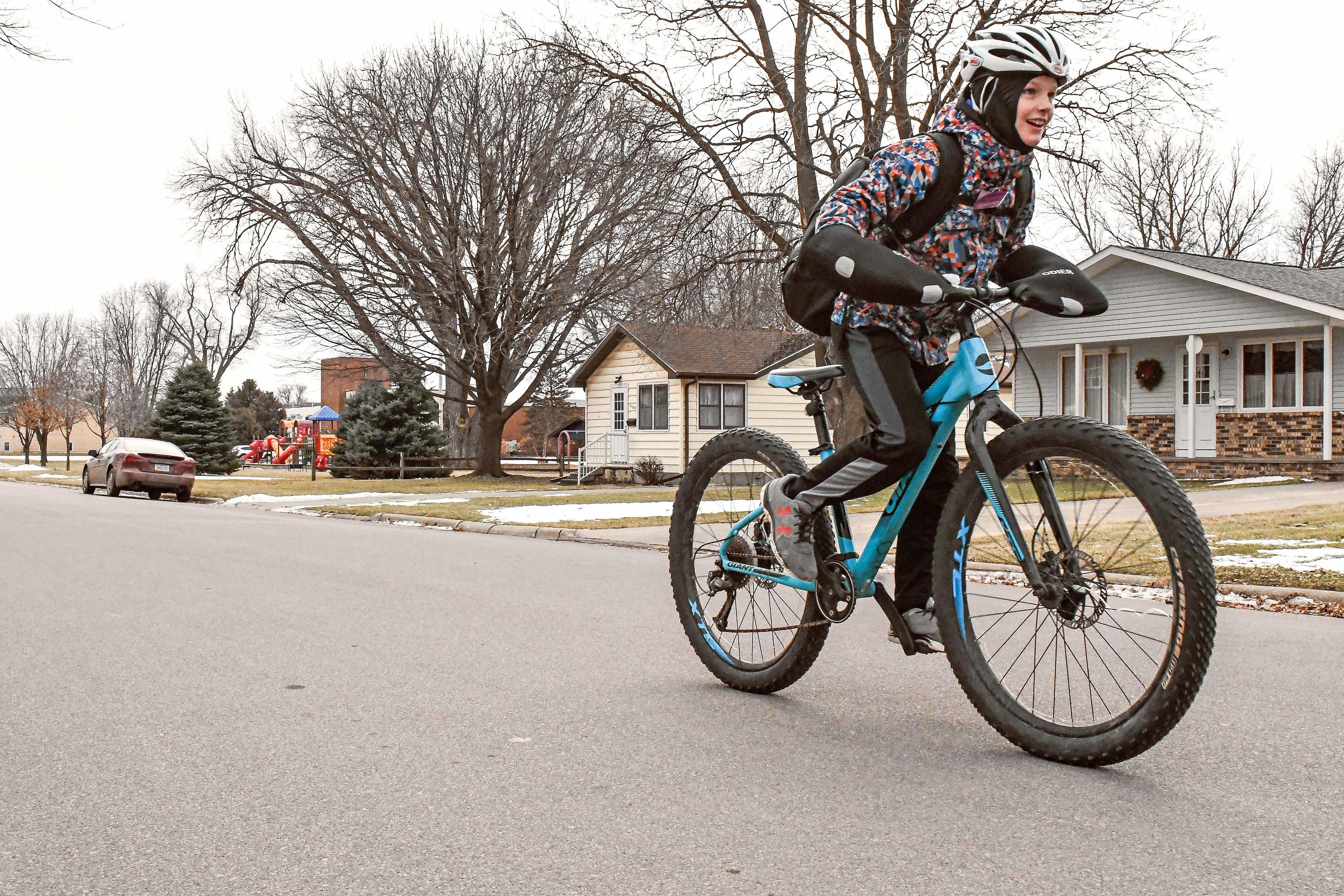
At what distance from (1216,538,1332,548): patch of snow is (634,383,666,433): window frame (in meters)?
25.4

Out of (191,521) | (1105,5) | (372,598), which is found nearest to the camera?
(372,598)

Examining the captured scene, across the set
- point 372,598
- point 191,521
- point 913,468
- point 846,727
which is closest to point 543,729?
point 846,727

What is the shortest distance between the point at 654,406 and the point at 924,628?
33.1 m

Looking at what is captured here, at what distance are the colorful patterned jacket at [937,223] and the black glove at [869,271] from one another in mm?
87

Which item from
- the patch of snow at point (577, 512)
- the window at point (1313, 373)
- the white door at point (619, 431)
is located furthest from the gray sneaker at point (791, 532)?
the white door at point (619, 431)

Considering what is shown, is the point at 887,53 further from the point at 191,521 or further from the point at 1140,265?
the point at 191,521

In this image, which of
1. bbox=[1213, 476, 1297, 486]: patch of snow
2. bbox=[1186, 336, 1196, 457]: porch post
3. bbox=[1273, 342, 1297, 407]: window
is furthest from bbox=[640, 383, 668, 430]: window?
bbox=[1213, 476, 1297, 486]: patch of snow

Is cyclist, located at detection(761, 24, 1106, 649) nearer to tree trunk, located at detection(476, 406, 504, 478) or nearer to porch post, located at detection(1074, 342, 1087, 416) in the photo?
porch post, located at detection(1074, 342, 1087, 416)

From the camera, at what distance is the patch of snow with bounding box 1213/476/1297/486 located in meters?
22.0

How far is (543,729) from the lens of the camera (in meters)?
4.20

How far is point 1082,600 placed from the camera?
3.44 meters

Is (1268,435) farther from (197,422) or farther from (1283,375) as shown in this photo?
(197,422)

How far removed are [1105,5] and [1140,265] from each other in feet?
19.0

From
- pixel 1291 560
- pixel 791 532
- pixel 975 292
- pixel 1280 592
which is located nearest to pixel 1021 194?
pixel 975 292
